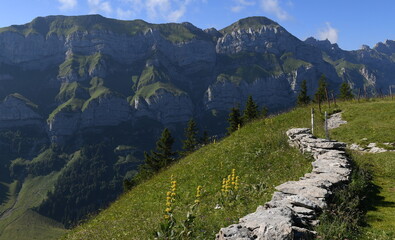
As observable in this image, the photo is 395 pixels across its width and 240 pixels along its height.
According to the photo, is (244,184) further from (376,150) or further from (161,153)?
(161,153)

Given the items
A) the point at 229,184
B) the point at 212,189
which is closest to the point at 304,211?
the point at 229,184

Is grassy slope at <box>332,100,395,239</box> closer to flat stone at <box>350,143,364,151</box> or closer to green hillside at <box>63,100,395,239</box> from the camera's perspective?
green hillside at <box>63,100,395,239</box>

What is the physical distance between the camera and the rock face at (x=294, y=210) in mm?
8133

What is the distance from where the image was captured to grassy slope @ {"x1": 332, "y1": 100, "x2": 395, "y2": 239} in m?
11.1

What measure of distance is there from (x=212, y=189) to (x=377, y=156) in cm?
1278

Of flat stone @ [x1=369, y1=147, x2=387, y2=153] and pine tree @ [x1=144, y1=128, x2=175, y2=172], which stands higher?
flat stone @ [x1=369, y1=147, x2=387, y2=153]

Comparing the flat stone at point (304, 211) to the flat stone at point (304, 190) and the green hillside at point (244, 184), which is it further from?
the green hillside at point (244, 184)

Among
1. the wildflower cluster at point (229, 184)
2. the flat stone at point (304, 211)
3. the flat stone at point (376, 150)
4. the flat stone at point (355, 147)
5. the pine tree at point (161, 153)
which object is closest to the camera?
the flat stone at point (304, 211)

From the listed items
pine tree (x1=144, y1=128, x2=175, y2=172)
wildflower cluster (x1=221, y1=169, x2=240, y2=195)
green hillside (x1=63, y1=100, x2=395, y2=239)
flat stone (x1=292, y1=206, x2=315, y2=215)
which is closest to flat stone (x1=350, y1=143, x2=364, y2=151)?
green hillside (x1=63, y1=100, x2=395, y2=239)

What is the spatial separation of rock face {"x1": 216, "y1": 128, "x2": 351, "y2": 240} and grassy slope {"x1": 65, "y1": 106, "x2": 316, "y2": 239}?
168 centimetres

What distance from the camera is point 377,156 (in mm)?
22406

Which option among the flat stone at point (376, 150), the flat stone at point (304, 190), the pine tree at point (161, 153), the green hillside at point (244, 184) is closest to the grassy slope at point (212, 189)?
the green hillside at point (244, 184)

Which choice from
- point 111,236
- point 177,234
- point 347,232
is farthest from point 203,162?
point 347,232

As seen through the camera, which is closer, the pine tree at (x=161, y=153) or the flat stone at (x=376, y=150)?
the flat stone at (x=376, y=150)
